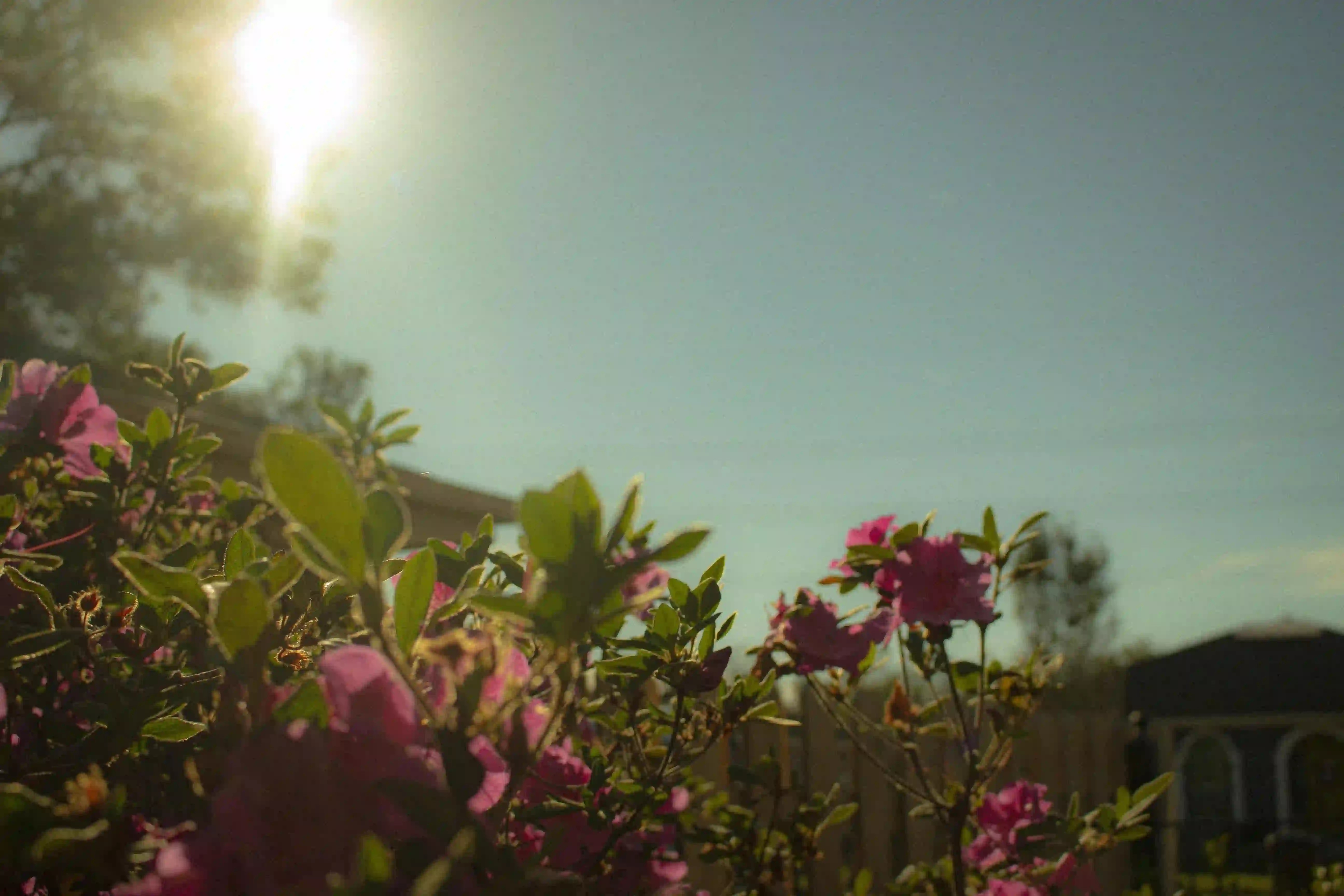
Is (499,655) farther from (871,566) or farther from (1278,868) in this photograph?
(1278,868)

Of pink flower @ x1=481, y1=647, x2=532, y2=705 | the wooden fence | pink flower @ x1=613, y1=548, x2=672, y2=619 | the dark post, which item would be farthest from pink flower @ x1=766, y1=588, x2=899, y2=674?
the dark post

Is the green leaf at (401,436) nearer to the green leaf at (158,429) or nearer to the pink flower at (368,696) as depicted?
the green leaf at (158,429)

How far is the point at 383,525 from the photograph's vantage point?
0.53m

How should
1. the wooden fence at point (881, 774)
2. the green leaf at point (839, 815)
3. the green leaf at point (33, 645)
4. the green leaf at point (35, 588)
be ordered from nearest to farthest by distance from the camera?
1. the green leaf at point (33, 645)
2. the green leaf at point (35, 588)
3. the green leaf at point (839, 815)
4. the wooden fence at point (881, 774)

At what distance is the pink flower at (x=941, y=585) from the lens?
5.15ft

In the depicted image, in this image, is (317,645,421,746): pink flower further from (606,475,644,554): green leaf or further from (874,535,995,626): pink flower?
(874,535,995,626): pink flower

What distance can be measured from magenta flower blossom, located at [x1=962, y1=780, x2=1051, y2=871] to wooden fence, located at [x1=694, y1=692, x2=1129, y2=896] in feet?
8.91

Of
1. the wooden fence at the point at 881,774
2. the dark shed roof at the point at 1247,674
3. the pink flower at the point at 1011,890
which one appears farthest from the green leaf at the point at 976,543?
the dark shed roof at the point at 1247,674

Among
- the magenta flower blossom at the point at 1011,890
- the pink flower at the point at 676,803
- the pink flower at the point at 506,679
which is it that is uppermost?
the pink flower at the point at 506,679

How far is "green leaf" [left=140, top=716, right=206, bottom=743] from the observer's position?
81 cm

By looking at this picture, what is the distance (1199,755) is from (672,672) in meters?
23.9

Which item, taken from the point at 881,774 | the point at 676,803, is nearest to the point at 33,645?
the point at 676,803

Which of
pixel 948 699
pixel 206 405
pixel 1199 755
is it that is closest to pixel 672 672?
pixel 948 699

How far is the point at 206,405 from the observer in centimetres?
704
